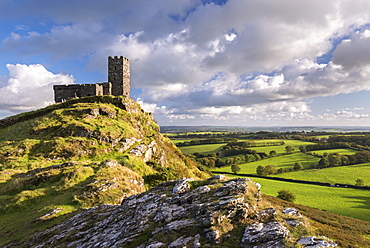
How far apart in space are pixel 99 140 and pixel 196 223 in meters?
26.7

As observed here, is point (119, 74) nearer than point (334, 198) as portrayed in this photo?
Yes

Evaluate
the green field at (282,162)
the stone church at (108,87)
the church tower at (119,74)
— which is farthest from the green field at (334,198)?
the stone church at (108,87)

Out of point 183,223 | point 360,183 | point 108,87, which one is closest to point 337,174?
point 360,183

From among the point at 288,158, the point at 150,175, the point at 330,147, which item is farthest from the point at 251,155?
the point at 150,175

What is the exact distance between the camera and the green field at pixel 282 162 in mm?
103950

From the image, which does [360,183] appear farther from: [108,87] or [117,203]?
[108,87]

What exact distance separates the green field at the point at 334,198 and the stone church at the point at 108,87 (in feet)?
185

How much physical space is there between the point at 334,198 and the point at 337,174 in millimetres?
34072

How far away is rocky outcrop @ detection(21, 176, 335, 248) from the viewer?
7.69m

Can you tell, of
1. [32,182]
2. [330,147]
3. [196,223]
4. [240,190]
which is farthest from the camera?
[330,147]

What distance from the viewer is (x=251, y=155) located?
124 meters

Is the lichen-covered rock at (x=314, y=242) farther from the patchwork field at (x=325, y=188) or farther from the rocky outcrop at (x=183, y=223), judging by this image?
the patchwork field at (x=325, y=188)

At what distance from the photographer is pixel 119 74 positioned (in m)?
47.4

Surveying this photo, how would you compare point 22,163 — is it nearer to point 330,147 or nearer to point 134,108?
point 134,108
